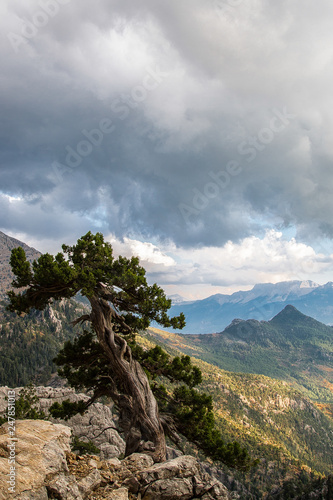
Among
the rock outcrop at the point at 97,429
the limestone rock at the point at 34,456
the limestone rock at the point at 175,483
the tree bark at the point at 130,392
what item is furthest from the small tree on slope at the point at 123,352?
the rock outcrop at the point at 97,429

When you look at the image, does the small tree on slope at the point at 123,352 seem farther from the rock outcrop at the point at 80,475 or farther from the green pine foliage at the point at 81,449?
the green pine foliage at the point at 81,449

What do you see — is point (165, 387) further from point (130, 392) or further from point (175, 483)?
point (175, 483)

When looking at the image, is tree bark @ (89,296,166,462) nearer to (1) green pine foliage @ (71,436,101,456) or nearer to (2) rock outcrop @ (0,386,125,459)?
(1) green pine foliage @ (71,436,101,456)

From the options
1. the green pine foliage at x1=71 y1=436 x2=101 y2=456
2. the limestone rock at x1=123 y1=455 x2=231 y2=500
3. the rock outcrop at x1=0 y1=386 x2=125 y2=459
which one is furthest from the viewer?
the rock outcrop at x1=0 y1=386 x2=125 y2=459

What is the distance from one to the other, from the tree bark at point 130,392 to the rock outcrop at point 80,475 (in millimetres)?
3516

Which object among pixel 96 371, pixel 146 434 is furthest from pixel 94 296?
pixel 146 434

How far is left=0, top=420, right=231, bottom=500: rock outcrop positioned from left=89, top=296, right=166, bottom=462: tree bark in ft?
11.5

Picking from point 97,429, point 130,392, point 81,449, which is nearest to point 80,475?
point 130,392

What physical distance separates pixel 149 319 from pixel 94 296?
4728 mm

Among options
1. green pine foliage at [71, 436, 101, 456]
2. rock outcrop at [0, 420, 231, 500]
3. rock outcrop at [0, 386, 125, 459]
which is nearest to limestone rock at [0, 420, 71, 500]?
rock outcrop at [0, 420, 231, 500]

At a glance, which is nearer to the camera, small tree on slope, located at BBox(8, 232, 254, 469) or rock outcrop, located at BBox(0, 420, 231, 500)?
rock outcrop, located at BBox(0, 420, 231, 500)

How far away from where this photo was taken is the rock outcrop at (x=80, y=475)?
9.39 metres

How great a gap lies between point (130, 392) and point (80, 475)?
851 centimetres

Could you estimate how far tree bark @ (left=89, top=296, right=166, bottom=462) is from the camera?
1859 cm
